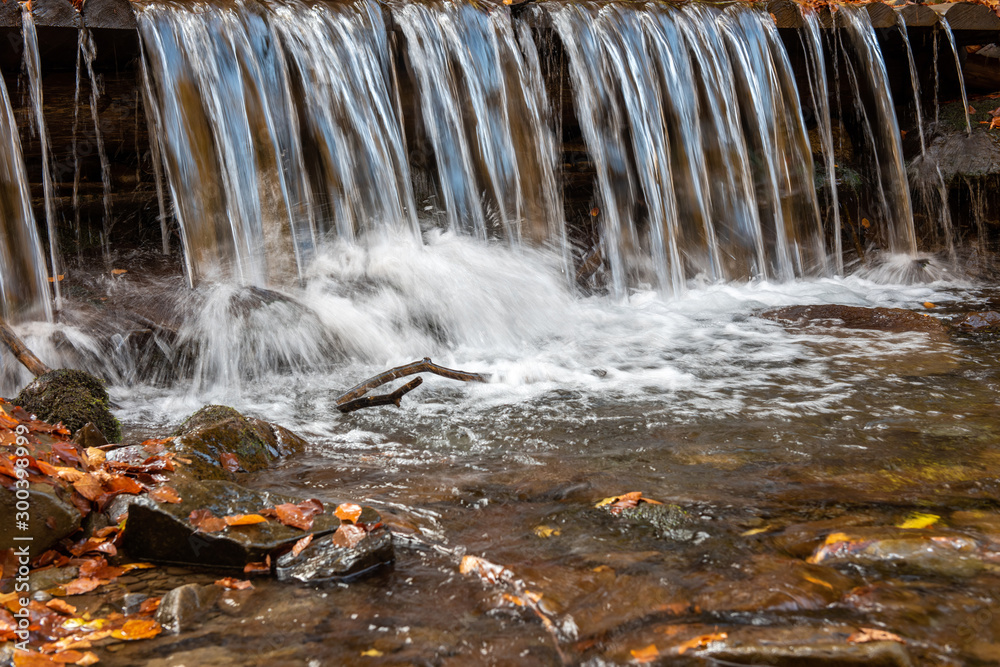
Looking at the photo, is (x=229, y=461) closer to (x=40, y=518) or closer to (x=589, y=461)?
(x=40, y=518)

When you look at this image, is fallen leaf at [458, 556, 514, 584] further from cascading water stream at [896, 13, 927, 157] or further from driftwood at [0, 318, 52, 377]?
cascading water stream at [896, 13, 927, 157]

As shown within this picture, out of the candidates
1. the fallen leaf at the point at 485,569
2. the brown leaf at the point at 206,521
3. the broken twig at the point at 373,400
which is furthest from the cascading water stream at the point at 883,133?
the brown leaf at the point at 206,521

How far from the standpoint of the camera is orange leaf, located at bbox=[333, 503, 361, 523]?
8.76ft

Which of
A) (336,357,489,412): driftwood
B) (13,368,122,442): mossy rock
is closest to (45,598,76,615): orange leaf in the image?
(13,368,122,442): mossy rock

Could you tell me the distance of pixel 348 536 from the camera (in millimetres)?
2543

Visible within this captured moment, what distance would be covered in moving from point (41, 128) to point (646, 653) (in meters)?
6.63

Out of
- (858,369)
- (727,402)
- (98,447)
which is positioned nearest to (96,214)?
(98,447)

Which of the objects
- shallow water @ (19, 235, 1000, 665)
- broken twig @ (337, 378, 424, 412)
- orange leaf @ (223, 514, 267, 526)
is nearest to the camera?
shallow water @ (19, 235, 1000, 665)

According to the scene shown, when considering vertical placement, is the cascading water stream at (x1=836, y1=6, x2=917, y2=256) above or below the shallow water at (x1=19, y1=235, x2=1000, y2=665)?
above

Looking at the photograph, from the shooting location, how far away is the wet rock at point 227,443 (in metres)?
3.29

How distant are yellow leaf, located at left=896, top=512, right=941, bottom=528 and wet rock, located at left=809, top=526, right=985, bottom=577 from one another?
0.17m

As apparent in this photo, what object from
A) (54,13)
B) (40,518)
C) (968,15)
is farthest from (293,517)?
(968,15)

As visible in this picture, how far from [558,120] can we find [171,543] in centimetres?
696

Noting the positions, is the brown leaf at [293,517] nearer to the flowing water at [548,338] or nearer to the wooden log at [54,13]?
the flowing water at [548,338]
